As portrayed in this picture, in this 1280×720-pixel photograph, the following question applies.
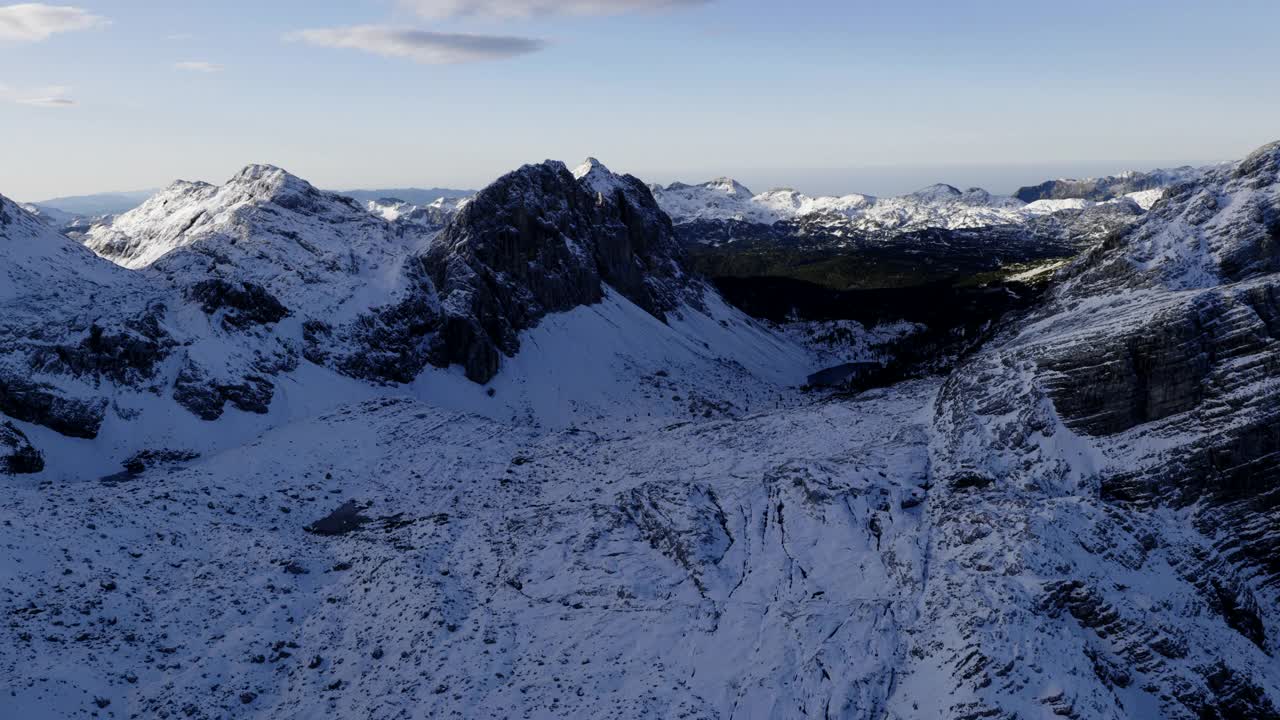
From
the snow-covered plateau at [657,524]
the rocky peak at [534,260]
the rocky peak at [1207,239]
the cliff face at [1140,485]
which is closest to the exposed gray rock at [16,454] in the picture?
the snow-covered plateau at [657,524]

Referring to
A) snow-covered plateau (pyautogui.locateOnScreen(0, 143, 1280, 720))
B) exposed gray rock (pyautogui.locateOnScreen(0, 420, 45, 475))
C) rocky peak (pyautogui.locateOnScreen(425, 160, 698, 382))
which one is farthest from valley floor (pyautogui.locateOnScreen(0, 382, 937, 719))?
rocky peak (pyautogui.locateOnScreen(425, 160, 698, 382))

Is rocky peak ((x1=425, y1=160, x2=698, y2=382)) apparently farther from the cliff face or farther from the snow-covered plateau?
the cliff face

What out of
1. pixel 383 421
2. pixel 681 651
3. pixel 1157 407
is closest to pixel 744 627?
pixel 681 651

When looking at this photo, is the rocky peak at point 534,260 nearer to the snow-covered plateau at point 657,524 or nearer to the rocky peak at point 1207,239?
the snow-covered plateau at point 657,524

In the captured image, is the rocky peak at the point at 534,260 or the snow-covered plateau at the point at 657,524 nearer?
the snow-covered plateau at the point at 657,524

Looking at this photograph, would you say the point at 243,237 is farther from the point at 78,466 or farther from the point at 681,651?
the point at 681,651

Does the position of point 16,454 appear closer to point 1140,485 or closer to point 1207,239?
point 1140,485
